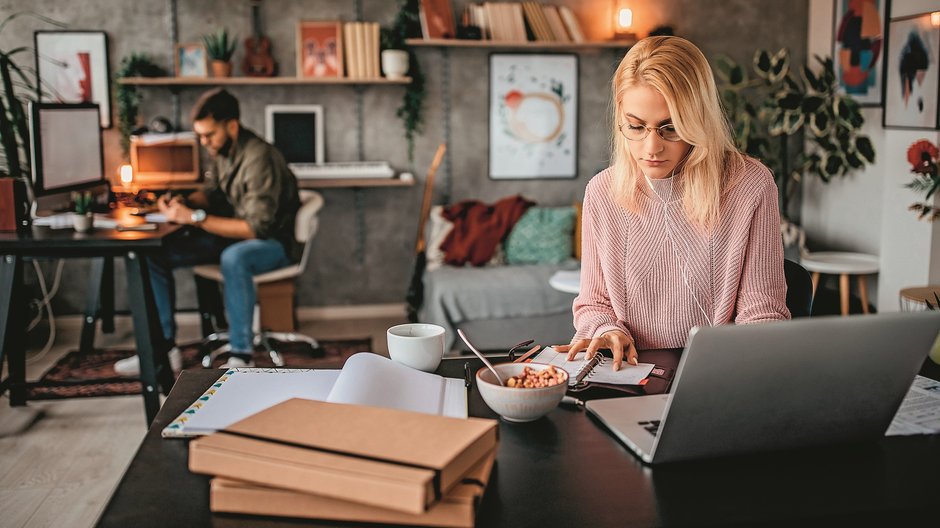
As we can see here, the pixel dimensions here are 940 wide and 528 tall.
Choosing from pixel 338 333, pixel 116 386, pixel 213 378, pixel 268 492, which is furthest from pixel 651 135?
A: pixel 338 333

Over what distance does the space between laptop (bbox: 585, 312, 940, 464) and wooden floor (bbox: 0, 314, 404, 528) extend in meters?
1.82

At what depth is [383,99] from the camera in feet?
17.0

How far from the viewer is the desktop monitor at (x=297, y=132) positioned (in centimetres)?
510

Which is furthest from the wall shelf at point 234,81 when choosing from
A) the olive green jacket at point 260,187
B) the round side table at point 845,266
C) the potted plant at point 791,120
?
the round side table at point 845,266

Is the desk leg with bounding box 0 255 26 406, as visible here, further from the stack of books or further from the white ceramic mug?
the stack of books

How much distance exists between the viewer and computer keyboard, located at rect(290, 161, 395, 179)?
4.94 meters

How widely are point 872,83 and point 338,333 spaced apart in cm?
331

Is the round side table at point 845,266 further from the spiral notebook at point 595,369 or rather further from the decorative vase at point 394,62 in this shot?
the spiral notebook at point 595,369

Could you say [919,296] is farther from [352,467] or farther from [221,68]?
[221,68]

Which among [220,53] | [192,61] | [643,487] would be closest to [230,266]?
[220,53]

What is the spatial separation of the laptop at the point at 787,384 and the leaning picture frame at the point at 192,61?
4.39 m

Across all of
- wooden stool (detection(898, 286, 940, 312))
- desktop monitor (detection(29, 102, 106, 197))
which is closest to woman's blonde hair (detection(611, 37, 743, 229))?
wooden stool (detection(898, 286, 940, 312))

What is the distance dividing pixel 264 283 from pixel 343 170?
799mm

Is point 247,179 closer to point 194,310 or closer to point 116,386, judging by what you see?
point 116,386
